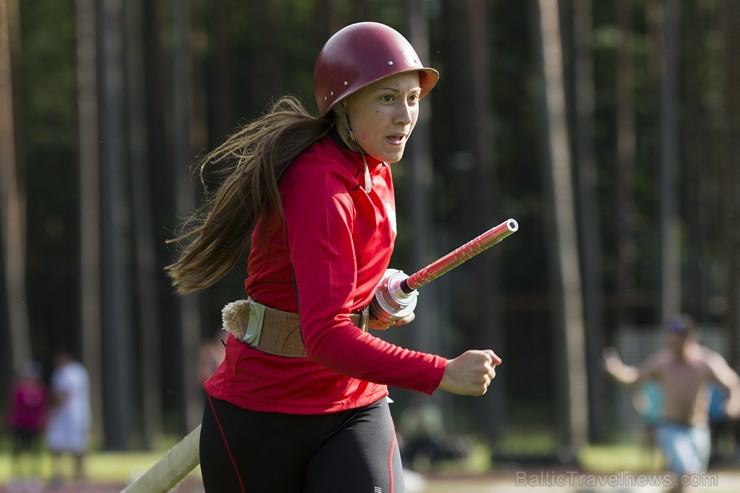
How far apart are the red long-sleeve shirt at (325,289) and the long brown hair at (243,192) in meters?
0.04

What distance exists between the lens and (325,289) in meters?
4.38

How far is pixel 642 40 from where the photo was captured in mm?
56500

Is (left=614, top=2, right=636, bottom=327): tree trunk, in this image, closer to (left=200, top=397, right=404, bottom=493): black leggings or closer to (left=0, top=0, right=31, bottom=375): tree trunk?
(left=0, top=0, right=31, bottom=375): tree trunk

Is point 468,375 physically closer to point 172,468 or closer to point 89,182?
point 172,468

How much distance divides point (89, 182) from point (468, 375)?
34.9 metres

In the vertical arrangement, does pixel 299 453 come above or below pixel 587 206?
below

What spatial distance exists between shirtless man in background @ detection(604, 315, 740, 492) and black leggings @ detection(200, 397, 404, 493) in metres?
10.3

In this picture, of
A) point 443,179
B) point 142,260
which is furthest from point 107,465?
point 443,179

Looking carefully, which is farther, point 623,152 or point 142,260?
point 623,152

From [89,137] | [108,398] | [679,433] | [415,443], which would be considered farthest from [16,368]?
[679,433]

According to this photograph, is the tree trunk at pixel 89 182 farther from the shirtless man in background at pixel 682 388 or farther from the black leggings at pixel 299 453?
the black leggings at pixel 299 453

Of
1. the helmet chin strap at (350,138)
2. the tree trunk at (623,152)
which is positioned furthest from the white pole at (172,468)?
the tree trunk at (623,152)

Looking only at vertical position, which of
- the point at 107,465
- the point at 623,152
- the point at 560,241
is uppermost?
the point at 623,152

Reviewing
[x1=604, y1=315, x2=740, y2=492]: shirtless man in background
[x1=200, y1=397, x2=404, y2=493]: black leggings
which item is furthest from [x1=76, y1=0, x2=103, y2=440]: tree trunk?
[x1=200, y1=397, x2=404, y2=493]: black leggings
